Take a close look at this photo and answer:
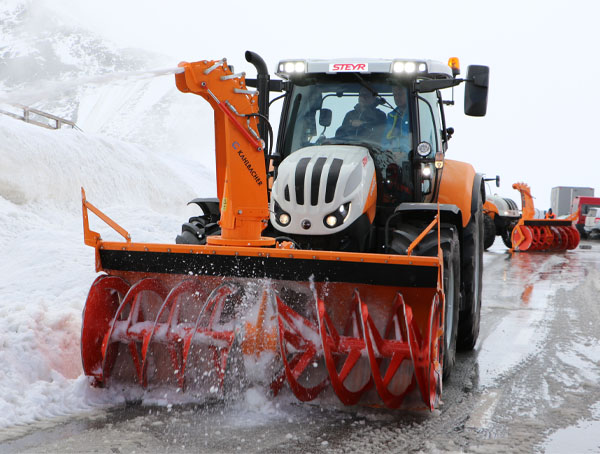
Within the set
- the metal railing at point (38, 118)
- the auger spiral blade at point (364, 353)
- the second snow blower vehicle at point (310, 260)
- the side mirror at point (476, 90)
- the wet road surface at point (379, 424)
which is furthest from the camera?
the metal railing at point (38, 118)

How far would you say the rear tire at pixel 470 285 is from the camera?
17.2 feet

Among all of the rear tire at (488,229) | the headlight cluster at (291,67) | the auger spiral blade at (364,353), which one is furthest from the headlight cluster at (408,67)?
the rear tire at (488,229)

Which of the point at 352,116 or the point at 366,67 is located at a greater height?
the point at 366,67

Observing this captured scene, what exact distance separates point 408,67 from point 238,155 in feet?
5.43

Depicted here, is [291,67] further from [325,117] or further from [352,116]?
[352,116]

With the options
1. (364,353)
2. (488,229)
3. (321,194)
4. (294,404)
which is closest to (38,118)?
(488,229)

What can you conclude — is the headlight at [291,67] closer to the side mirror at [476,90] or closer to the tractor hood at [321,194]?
the tractor hood at [321,194]

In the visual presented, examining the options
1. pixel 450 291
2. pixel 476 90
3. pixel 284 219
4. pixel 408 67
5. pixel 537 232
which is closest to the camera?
pixel 450 291

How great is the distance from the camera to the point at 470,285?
5.21 metres

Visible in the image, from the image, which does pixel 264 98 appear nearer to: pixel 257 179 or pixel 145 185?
pixel 257 179

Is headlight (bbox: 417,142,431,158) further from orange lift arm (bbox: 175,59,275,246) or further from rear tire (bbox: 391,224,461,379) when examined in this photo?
orange lift arm (bbox: 175,59,275,246)

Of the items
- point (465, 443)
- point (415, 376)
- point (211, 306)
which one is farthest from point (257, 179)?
point (465, 443)

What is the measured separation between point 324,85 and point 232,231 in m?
1.73

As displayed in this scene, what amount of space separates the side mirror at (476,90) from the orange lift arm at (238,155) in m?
1.68
